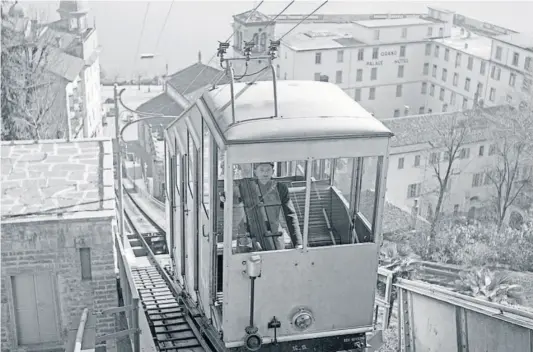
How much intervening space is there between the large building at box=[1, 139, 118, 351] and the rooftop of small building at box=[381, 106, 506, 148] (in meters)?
23.2

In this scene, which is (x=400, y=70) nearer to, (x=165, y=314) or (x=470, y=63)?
(x=470, y=63)

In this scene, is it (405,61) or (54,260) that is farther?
(405,61)

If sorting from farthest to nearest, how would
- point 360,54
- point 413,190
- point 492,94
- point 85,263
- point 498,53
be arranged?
1. point 360,54
2. point 492,94
3. point 498,53
4. point 413,190
5. point 85,263

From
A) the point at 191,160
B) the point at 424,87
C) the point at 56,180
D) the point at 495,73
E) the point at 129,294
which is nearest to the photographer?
the point at 191,160

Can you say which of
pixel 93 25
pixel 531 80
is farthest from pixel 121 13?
pixel 531 80

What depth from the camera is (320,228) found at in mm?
7766

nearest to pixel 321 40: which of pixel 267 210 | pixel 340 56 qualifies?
pixel 340 56

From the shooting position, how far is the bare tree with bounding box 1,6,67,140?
25438 mm

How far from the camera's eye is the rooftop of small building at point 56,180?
1011cm

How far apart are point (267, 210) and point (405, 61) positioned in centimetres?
4216

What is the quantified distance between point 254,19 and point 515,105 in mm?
16155

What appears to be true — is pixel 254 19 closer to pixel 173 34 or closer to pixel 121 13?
pixel 173 34

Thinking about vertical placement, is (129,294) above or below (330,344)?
below

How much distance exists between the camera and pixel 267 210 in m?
7.42
